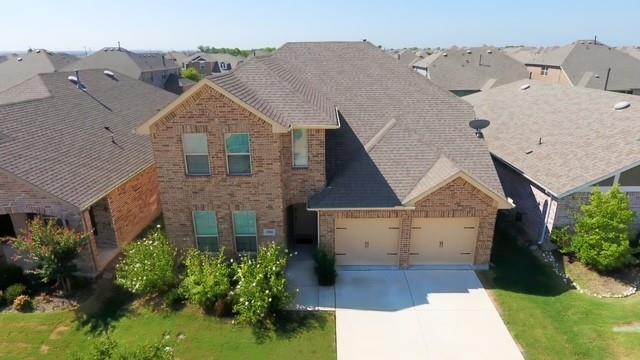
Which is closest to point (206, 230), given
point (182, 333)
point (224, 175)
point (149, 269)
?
point (224, 175)

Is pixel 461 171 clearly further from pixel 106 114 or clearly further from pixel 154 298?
pixel 106 114

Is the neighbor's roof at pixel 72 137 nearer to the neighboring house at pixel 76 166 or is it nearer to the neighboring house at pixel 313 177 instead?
the neighboring house at pixel 76 166

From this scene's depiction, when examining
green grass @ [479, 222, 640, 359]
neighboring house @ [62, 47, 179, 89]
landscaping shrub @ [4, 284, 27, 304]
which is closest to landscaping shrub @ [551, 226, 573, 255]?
green grass @ [479, 222, 640, 359]

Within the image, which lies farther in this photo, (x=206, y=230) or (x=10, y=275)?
(x=206, y=230)

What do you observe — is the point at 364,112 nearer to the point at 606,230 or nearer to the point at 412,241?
the point at 412,241

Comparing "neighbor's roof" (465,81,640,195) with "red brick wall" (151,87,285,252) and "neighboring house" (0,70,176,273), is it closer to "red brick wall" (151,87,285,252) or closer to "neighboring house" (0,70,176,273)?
"red brick wall" (151,87,285,252)

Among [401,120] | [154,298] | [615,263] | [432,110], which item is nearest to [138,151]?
[154,298]
